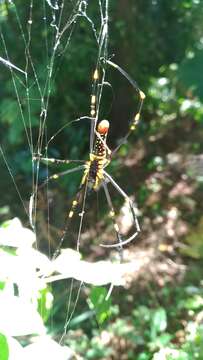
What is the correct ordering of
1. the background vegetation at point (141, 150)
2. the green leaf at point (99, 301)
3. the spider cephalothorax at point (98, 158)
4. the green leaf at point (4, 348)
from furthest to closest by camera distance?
the background vegetation at point (141, 150)
the spider cephalothorax at point (98, 158)
the green leaf at point (99, 301)
the green leaf at point (4, 348)

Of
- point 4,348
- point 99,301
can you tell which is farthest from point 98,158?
point 4,348

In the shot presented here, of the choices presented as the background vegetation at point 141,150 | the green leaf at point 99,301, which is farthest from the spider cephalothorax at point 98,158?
the background vegetation at point 141,150

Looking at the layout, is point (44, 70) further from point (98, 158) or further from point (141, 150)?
point (98, 158)

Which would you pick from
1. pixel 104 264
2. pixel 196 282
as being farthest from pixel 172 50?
pixel 104 264

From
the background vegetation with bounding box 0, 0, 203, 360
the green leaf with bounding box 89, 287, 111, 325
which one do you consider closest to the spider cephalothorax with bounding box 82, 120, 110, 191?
the green leaf with bounding box 89, 287, 111, 325

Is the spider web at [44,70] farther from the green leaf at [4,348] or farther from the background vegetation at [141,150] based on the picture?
the green leaf at [4,348]

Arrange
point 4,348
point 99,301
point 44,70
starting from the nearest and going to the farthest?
point 4,348 → point 99,301 → point 44,70

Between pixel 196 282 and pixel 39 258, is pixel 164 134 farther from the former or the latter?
pixel 39 258

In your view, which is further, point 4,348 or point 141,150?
point 141,150
